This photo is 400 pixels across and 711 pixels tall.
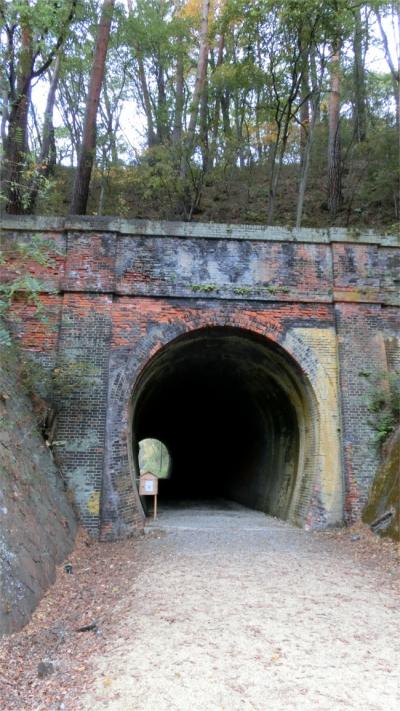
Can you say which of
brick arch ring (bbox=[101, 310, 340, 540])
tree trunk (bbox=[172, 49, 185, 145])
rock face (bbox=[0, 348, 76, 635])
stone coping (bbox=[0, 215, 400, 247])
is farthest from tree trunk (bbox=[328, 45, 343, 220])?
rock face (bbox=[0, 348, 76, 635])

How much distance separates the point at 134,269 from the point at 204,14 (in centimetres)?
1166

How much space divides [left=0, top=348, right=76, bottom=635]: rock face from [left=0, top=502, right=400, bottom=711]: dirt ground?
0.26 meters

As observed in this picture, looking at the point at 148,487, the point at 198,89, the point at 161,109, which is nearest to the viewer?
the point at 148,487

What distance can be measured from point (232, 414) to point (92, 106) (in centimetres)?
1025

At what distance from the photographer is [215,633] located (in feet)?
16.7

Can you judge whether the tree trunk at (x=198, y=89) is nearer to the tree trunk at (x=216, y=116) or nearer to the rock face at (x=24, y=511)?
the tree trunk at (x=216, y=116)

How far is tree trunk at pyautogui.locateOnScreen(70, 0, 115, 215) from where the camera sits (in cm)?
1404

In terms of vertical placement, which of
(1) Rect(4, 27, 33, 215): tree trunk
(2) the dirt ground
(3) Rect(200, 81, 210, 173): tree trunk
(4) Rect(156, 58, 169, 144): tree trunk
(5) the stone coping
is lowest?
(2) the dirt ground

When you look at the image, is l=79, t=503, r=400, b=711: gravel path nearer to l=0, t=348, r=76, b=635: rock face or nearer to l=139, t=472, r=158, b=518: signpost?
l=0, t=348, r=76, b=635: rock face

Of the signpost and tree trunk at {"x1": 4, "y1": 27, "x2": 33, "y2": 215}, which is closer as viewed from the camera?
the signpost

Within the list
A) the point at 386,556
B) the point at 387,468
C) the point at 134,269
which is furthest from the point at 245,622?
the point at 134,269

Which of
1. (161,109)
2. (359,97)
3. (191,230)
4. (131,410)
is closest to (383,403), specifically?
(131,410)

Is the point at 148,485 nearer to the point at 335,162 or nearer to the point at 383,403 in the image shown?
the point at 383,403

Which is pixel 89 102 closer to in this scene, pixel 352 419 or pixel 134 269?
pixel 134 269
